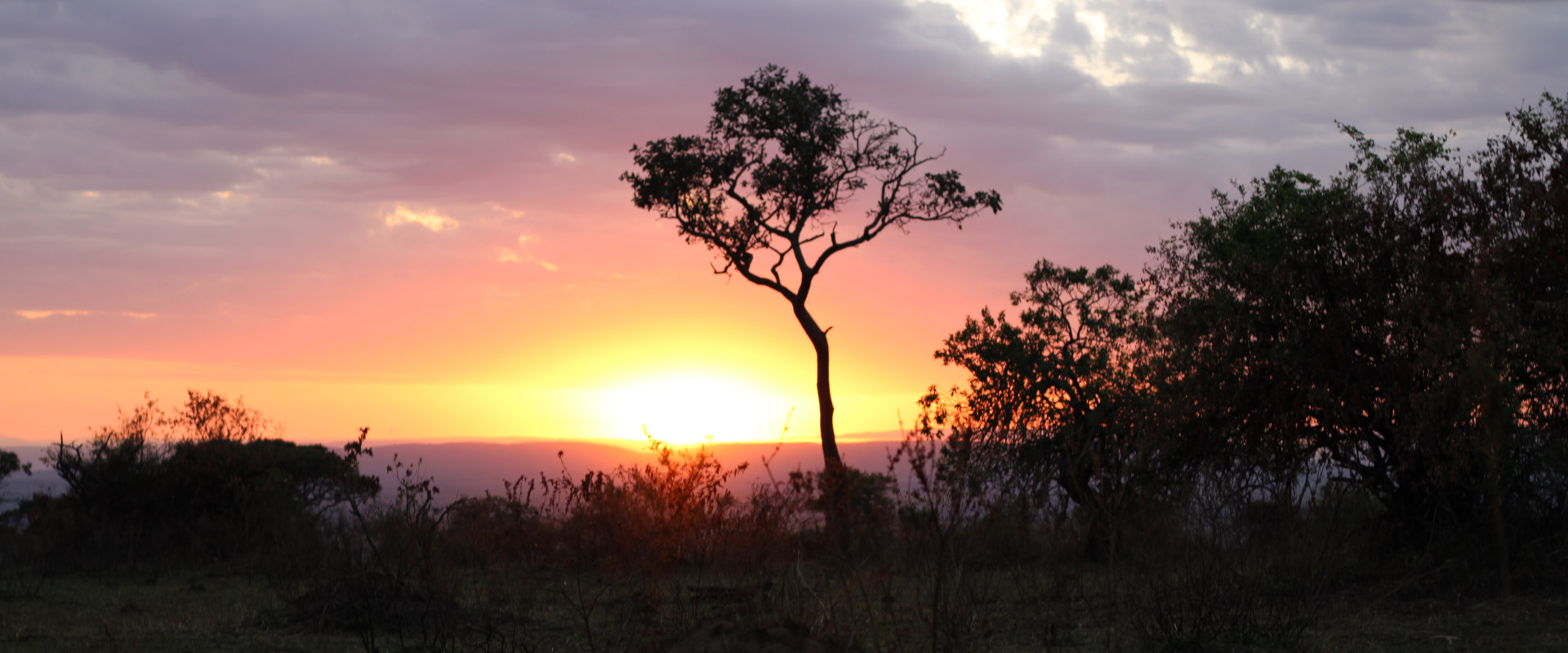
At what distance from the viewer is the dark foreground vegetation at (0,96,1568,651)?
869 centimetres

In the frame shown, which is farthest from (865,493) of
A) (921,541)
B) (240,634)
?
(921,541)

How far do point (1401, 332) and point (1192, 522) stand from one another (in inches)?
223

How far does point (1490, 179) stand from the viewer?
12.9 m

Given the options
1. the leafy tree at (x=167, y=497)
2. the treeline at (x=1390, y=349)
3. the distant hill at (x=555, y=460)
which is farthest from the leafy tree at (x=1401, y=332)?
the leafy tree at (x=167, y=497)

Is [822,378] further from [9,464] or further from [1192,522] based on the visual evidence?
[9,464]

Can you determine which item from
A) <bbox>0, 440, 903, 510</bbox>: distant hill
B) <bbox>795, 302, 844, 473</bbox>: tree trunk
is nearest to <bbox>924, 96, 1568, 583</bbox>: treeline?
<bbox>0, 440, 903, 510</bbox>: distant hill

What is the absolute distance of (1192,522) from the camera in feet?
27.5

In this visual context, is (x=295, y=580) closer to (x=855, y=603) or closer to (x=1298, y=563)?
(x=855, y=603)

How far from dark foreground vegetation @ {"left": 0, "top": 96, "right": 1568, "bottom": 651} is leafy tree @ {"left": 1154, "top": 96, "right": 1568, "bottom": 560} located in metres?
0.04

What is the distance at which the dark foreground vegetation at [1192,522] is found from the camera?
342 inches

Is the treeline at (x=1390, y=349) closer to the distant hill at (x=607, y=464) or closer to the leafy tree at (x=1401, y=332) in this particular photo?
the leafy tree at (x=1401, y=332)

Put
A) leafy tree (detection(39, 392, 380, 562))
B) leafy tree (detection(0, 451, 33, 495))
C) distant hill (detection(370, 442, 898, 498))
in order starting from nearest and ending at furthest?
distant hill (detection(370, 442, 898, 498)) → leafy tree (detection(39, 392, 380, 562)) → leafy tree (detection(0, 451, 33, 495))

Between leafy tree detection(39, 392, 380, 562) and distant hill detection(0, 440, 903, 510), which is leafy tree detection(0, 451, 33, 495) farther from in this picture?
leafy tree detection(39, 392, 380, 562)

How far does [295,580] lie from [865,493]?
57.4 feet
